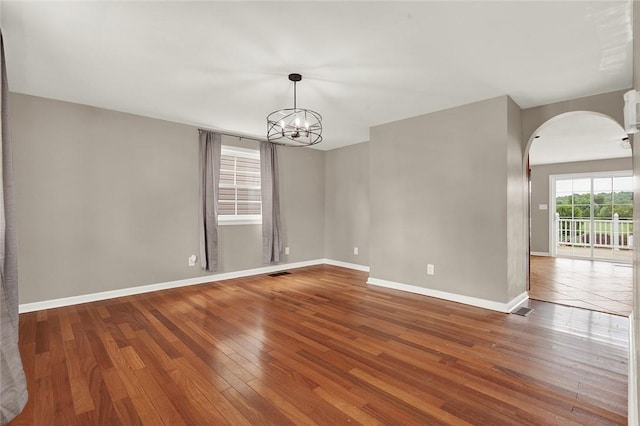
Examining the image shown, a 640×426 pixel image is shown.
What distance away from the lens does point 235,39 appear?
235 centimetres

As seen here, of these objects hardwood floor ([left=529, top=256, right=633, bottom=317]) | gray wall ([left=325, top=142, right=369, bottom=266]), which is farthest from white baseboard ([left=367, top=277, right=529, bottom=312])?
gray wall ([left=325, top=142, right=369, bottom=266])

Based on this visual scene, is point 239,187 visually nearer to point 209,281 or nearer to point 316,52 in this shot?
point 209,281

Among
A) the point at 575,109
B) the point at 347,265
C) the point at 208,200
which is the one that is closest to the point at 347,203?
the point at 347,265

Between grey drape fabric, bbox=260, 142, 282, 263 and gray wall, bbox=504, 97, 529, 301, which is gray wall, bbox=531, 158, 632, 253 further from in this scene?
grey drape fabric, bbox=260, 142, 282, 263

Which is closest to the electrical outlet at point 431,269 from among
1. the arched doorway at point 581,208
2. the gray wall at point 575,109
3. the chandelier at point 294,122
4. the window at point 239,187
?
the arched doorway at point 581,208

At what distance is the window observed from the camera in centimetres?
512

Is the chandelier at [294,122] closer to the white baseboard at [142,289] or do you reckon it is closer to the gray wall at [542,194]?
the white baseboard at [142,289]

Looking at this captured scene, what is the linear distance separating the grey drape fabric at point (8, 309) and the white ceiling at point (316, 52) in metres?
0.73

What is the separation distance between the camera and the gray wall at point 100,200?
11.3 ft

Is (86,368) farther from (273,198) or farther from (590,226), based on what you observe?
(590,226)

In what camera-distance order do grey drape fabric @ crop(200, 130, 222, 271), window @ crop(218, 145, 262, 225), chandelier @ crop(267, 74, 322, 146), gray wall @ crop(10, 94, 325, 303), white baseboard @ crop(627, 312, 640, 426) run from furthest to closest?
window @ crop(218, 145, 262, 225), grey drape fabric @ crop(200, 130, 222, 271), gray wall @ crop(10, 94, 325, 303), chandelier @ crop(267, 74, 322, 146), white baseboard @ crop(627, 312, 640, 426)

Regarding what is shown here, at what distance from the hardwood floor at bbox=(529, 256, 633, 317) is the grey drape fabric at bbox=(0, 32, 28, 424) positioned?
5.20 m

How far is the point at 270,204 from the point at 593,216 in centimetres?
824

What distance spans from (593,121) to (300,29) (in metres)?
4.98
